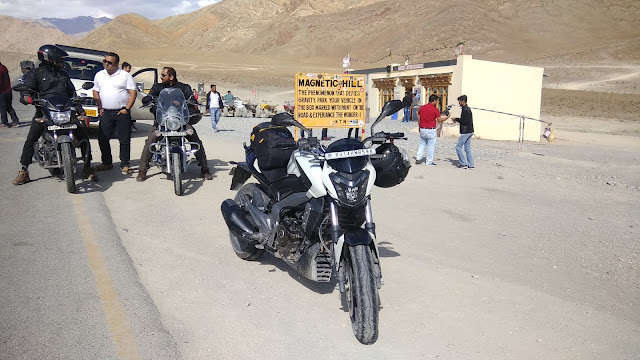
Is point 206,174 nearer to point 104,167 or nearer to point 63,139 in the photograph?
point 104,167

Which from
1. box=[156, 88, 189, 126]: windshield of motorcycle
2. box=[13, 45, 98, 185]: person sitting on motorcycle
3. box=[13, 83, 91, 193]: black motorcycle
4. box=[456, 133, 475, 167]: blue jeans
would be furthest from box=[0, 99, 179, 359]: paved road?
box=[456, 133, 475, 167]: blue jeans

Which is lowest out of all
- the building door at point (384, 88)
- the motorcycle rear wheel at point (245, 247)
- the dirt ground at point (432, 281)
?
the dirt ground at point (432, 281)

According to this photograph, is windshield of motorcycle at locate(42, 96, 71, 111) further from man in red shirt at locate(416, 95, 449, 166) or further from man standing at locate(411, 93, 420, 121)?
man standing at locate(411, 93, 420, 121)

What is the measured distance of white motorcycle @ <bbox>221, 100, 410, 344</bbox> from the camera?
3723 mm

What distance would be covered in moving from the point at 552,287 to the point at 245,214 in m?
2.89

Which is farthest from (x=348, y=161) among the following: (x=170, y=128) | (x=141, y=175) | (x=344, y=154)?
(x=141, y=175)

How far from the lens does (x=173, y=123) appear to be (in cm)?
845

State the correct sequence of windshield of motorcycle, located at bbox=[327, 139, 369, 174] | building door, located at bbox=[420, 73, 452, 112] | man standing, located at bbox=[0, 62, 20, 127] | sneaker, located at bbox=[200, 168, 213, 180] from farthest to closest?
building door, located at bbox=[420, 73, 452, 112], man standing, located at bbox=[0, 62, 20, 127], sneaker, located at bbox=[200, 168, 213, 180], windshield of motorcycle, located at bbox=[327, 139, 369, 174]

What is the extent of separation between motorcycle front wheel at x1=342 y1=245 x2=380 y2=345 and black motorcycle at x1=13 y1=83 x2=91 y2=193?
5.55 m

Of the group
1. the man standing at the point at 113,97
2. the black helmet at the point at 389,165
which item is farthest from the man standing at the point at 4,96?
the black helmet at the point at 389,165

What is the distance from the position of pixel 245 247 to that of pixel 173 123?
3.80 meters

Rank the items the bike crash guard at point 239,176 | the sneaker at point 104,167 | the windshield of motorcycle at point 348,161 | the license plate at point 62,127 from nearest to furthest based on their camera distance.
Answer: the windshield of motorcycle at point 348,161 < the bike crash guard at point 239,176 < the license plate at point 62,127 < the sneaker at point 104,167

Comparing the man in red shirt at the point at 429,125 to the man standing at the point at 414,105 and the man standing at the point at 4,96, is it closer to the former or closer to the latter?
the man standing at the point at 4,96

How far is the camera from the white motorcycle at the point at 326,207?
3723 millimetres
